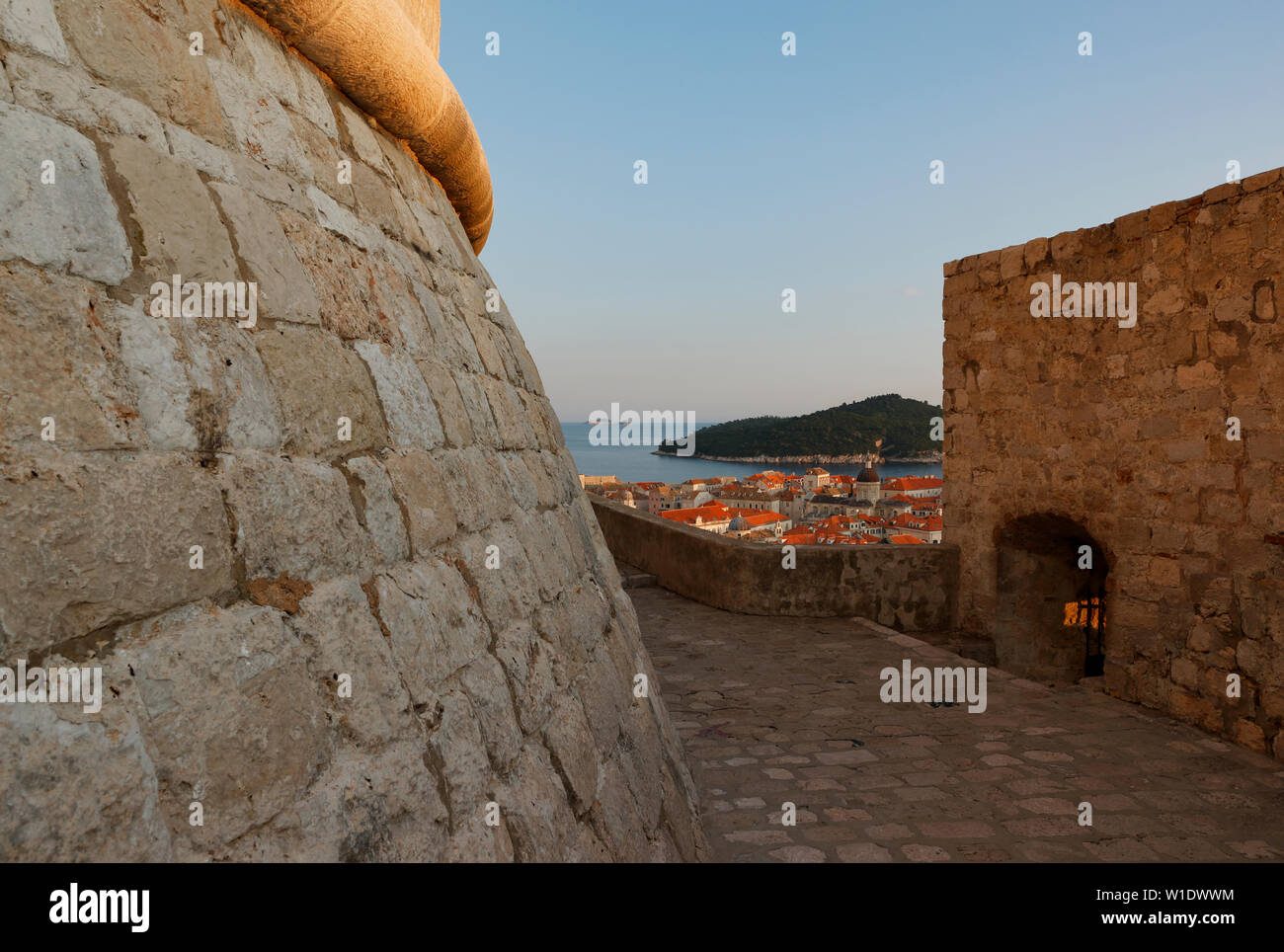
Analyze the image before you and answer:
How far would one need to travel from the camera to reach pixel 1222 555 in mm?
4562

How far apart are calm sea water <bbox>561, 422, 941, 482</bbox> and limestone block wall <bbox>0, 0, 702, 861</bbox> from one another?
144ft

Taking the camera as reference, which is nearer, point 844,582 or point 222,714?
point 222,714

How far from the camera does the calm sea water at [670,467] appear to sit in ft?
176

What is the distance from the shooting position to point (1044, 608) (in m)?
6.52

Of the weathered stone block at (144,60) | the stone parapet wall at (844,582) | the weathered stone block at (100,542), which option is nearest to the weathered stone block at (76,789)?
the weathered stone block at (100,542)

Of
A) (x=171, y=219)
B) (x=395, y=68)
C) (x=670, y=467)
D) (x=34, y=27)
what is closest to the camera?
(x=34, y=27)

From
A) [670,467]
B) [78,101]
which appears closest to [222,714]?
[78,101]

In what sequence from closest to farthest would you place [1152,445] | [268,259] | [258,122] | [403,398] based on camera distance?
[268,259] → [258,122] → [403,398] → [1152,445]

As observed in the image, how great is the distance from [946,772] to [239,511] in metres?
3.66

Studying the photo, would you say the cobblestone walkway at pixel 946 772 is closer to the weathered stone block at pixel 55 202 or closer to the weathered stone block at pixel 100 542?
the weathered stone block at pixel 100 542

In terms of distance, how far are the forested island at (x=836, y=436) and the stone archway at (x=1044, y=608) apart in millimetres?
24954

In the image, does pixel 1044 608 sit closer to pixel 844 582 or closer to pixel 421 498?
pixel 844 582
